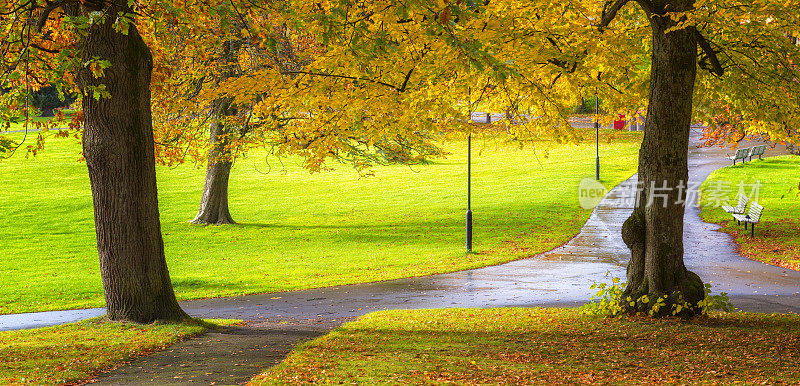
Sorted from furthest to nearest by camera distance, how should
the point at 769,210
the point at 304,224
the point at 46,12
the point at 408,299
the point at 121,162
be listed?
the point at 304,224 → the point at 769,210 → the point at 408,299 → the point at 121,162 → the point at 46,12

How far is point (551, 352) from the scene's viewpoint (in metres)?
8.57

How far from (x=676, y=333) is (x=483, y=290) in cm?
686

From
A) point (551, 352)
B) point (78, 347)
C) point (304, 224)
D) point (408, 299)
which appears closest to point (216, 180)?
point (304, 224)

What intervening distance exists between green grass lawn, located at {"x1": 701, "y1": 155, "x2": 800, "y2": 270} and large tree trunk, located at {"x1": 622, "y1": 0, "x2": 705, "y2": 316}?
5.79 feet

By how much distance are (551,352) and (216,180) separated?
23.3 m

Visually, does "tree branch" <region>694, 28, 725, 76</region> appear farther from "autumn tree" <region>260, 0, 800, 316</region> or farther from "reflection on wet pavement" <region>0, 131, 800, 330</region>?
"reflection on wet pavement" <region>0, 131, 800, 330</region>

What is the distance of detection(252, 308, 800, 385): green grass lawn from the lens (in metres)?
7.08

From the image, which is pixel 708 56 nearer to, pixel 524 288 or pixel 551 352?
pixel 551 352

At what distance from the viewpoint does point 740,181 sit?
3841 cm

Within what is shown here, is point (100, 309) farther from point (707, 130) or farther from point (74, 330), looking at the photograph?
point (707, 130)

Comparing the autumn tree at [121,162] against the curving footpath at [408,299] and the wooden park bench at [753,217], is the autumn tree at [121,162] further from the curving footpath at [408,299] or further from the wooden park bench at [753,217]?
the wooden park bench at [753,217]

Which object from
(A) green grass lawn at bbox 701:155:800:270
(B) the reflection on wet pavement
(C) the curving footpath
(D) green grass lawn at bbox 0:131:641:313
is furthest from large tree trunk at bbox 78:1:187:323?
(A) green grass lawn at bbox 701:155:800:270

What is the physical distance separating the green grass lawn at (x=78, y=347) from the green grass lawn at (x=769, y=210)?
7.75 meters

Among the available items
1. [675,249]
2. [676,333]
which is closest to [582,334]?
[676,333]
